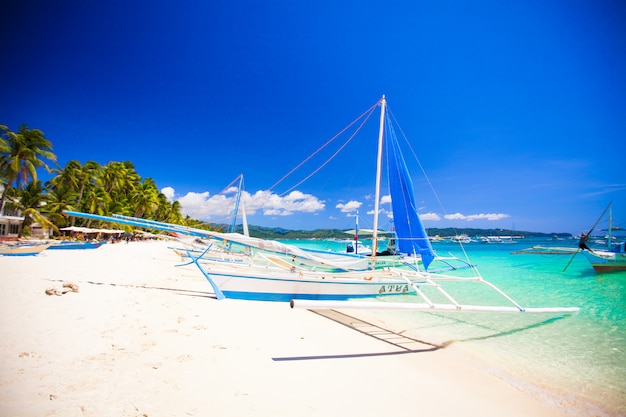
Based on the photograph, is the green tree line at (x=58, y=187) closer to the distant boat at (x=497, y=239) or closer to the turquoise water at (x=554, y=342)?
the turquoise water at (x=554, y=342)

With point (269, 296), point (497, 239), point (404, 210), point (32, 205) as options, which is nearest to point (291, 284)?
point (269, 296)

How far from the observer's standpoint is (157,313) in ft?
20.5

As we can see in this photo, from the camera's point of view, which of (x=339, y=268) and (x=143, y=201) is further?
(x=143, y=201)

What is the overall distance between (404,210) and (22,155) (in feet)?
103

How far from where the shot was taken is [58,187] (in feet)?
97.0

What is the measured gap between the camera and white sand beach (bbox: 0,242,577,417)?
3031mm

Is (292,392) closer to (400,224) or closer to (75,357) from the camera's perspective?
(75,357)

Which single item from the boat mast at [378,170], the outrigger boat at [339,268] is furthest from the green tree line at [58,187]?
the boat mast at [378,170]

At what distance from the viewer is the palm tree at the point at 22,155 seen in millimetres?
21516

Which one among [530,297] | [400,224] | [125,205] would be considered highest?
[125,205]

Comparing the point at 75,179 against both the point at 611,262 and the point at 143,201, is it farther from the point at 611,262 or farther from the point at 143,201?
the point at 611,262

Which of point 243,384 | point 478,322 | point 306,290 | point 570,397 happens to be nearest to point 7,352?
point 243,384

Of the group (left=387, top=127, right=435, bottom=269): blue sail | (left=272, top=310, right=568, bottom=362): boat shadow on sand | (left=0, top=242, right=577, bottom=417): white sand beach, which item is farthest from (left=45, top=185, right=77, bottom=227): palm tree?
(left=387, top=127, right=435, bottom=269): blue sail

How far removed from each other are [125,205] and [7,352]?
4230cm
